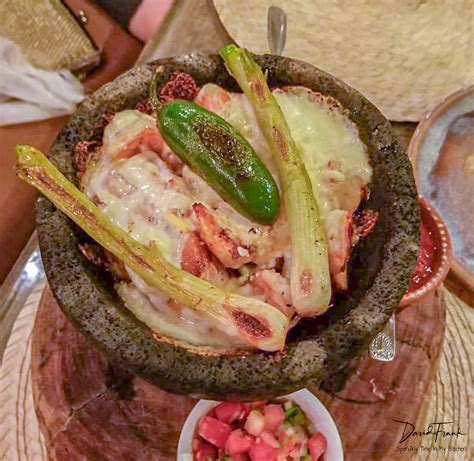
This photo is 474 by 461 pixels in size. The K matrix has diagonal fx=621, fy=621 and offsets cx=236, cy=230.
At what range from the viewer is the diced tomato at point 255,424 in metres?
1.24

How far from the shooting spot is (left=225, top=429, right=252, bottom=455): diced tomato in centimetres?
122

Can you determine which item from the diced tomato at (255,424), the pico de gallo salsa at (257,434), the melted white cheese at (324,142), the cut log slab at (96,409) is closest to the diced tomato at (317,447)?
the pico de gallo salsa at (257,434)

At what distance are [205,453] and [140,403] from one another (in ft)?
0.56

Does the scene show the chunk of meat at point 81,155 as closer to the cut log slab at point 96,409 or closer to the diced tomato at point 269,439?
the cut log slab at point 96,409

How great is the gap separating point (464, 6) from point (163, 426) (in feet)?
4.91

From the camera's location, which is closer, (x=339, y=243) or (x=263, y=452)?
(x=339, y=243)

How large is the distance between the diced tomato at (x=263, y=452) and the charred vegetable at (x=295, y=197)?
37 cm

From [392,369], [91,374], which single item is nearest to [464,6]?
[392,369]

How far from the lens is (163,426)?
129cm

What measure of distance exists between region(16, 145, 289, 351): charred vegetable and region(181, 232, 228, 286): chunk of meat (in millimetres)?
42

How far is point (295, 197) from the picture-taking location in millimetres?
1023

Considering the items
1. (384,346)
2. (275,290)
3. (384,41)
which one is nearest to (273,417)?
(384,346)

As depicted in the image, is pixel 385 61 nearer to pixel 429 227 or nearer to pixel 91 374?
pixel 429 227

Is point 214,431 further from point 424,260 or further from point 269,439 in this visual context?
point 424,260
